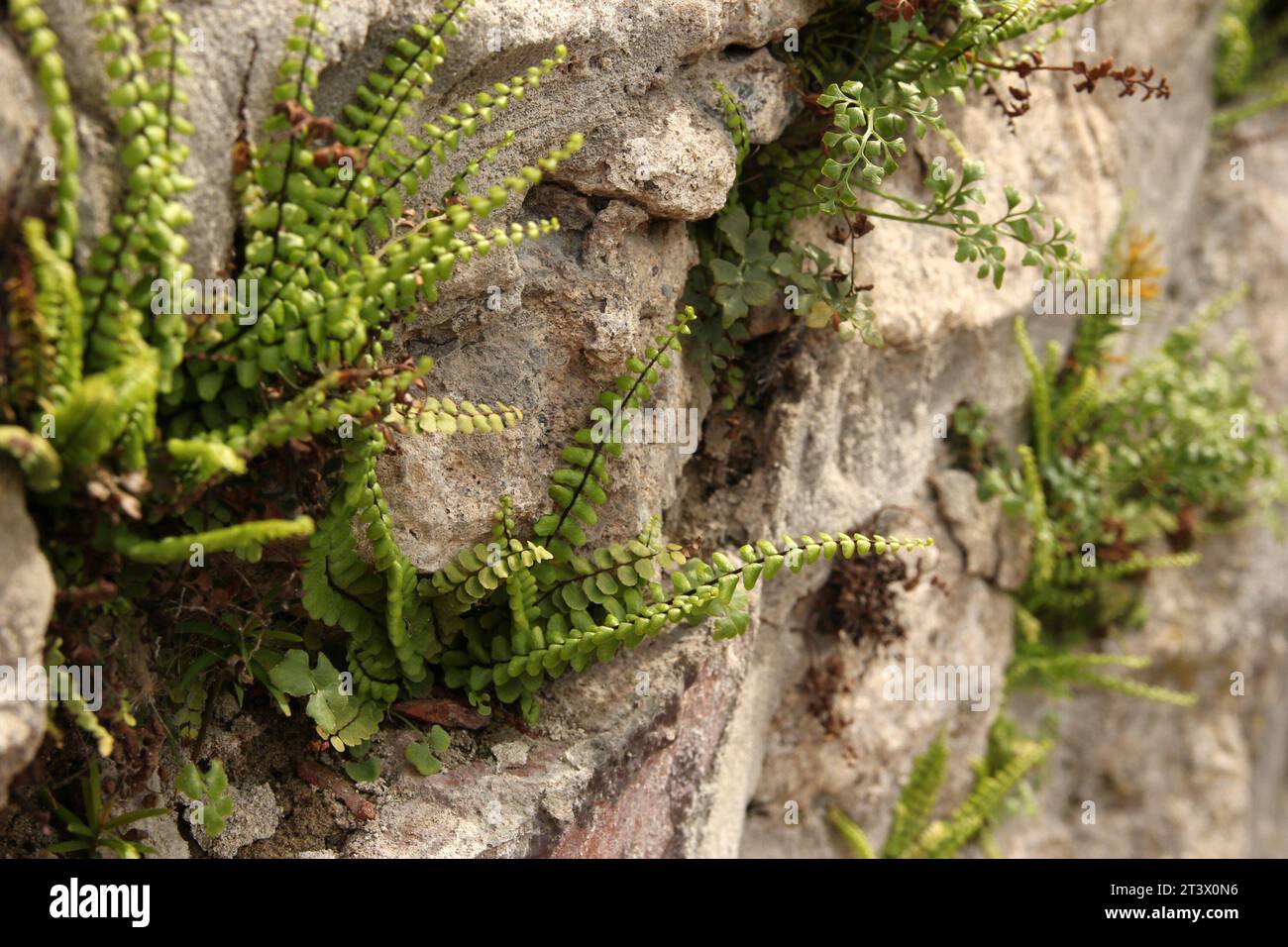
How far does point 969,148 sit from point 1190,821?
3963mm

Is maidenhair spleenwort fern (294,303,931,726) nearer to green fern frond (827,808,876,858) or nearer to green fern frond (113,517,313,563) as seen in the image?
green fern frond (113,517,313,563)

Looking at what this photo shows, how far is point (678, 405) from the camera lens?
3.59 meters

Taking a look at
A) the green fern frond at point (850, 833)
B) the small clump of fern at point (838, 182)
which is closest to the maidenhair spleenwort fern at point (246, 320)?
the small clump of fern at point (838, 182)

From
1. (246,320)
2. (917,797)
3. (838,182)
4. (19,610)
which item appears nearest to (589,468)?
(246,320)

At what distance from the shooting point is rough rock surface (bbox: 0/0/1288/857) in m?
3.05

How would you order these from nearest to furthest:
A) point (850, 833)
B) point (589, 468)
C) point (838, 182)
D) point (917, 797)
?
point (589, 468), point (838, 182), point (850, 833), point (917, 797)

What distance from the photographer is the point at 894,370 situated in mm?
4418

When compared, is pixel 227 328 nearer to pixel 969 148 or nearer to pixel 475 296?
pixel 475 296

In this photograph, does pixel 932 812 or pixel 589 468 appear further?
pixel 932 812

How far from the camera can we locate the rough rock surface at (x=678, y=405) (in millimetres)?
3053

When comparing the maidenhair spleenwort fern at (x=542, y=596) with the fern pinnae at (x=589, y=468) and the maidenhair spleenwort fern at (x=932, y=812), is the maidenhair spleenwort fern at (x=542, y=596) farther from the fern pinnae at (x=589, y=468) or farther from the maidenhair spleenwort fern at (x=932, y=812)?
the maidenhair spleenwort fern at (x=932, y=812)

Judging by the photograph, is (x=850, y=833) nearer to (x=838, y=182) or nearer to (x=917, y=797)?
(x=917, y=797)
